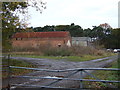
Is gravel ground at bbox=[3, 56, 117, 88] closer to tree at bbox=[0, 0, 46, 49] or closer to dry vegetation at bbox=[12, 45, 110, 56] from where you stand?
tree at bbox=[0, 0, 46, 49]

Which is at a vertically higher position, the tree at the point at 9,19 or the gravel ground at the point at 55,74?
the tree at the point at 9,19

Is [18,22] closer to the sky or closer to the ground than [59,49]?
closer to the sky

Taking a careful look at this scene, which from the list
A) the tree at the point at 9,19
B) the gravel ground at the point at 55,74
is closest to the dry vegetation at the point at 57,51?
the gravel ground at the point at 55,74

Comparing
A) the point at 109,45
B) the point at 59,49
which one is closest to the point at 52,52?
the point at 59,49

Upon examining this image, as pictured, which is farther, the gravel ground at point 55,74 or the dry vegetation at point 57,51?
the dry vegetation at point 57,51

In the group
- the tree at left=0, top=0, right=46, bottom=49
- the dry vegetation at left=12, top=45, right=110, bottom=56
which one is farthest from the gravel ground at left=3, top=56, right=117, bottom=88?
the dry vegetation at left=12, top=45, right=110, bottom=56

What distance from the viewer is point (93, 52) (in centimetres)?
3838

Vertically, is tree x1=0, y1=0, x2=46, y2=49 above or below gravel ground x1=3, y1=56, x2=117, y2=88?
above

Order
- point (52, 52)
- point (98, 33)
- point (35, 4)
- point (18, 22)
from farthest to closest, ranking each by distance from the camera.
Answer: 1. point (98, 33)
2. point (52, 52)
3. point (35, 4)
4. point (18, 22)

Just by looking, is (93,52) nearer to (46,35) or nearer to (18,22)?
(18,22)

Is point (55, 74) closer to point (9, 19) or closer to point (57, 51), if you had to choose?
point (9, 19)

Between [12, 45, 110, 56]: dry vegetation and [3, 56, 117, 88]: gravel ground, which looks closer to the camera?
[3, 56, 117, 88]: gravel ground

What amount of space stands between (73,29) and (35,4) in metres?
84.8

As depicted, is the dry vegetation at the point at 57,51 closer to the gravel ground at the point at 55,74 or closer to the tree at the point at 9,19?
the gravel ground at the point at 55,74
